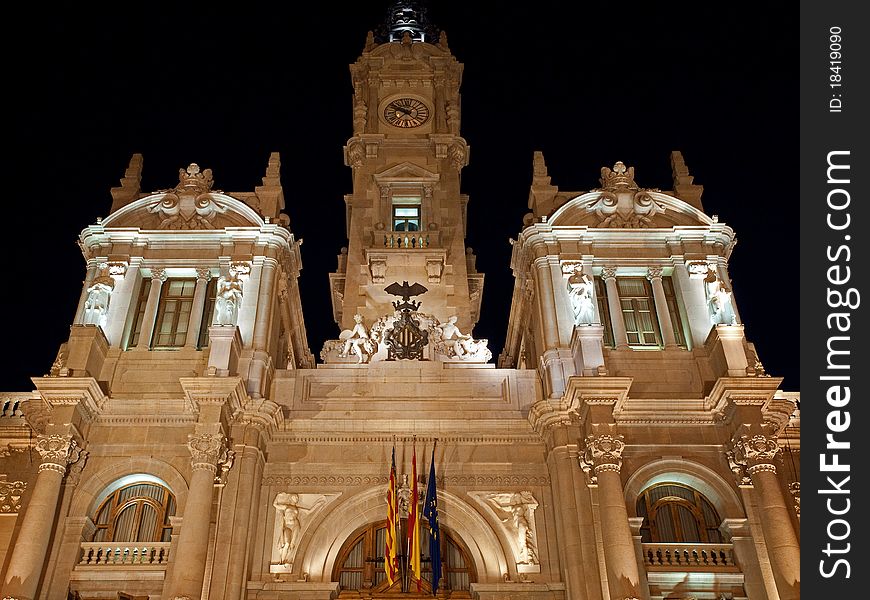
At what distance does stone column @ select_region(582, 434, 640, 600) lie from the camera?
75.8ft

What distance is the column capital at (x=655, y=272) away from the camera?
31.9m

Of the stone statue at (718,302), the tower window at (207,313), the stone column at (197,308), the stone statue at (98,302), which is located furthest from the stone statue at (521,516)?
the stone statue at (98,302)

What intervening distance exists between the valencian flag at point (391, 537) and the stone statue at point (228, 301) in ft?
24.8

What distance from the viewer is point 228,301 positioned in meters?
29.9

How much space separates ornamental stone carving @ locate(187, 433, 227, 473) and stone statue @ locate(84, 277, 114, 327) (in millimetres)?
6412

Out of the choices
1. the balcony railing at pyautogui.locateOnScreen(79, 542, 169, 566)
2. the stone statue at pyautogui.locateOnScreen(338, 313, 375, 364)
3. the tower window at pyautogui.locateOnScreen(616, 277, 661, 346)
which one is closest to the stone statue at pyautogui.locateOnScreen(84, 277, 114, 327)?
the balcony railing at pyautogui.locateOnScreen(79, 542, 169, 566)

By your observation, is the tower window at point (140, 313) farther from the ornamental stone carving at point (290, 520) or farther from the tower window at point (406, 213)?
the tower window at point (406, 213)

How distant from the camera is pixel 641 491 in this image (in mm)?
26625

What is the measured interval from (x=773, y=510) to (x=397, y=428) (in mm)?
10864

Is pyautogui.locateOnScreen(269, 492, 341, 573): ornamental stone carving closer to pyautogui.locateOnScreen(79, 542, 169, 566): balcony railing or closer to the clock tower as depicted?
pyautogui.locateOnScreen(79, 542, 169, 566): balcony railing

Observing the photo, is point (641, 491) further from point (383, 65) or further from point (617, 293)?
point (383, 65)
